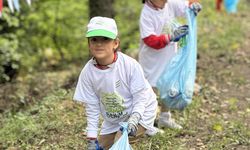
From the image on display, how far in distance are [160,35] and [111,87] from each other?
1338 mm

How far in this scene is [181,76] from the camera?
565cm

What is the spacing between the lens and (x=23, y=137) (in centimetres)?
568

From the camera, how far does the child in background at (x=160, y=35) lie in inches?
219

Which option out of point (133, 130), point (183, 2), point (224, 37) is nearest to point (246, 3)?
point (224, 37)

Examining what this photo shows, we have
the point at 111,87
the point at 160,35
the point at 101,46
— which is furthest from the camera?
the point at 160,35

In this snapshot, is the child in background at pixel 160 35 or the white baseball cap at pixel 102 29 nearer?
the white baseball cap at pixel 102 29

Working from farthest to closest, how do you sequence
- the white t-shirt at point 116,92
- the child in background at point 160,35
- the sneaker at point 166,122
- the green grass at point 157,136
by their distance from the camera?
the sneaker at point 166,122 → the child in background at point 160,35 → the green grass at point 157,136 → the white t-shirt at point 116,92

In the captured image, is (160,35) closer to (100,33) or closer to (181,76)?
(181,76)

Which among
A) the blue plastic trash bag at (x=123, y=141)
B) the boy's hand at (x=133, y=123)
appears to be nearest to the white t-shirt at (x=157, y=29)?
the boy's hand at (x=133, y=123)

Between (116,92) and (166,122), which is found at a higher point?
(116,92)

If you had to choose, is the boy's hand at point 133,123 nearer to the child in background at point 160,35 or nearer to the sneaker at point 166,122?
the child in background at point 160,35

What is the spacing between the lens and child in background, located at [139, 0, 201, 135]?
5551mm

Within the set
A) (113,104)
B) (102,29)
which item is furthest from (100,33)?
(113,104)

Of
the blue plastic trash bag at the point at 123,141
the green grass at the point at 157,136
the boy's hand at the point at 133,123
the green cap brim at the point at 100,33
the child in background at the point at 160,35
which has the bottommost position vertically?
the green grass at the point at 157,136
